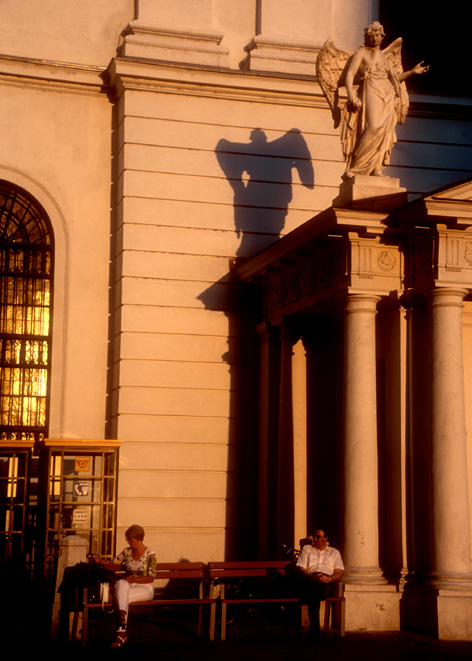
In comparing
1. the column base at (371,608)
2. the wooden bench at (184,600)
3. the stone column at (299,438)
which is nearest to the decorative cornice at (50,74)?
the stone column at (299,438)

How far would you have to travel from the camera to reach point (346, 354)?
15.8 m

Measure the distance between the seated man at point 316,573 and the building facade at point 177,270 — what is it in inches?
87.3

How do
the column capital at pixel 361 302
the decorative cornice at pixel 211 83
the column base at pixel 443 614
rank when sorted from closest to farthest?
the column base at pixel 443 614
the column capital at pixel 361 302
the decorative cornice at pixel 211 83

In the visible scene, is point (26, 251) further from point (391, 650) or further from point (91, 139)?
point (391, 650)

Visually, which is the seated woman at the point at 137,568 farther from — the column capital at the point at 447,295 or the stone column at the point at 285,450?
the column capital at the point at 447,295

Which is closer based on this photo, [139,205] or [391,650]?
[391,650]

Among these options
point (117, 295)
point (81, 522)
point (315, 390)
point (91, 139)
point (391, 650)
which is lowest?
point (391, 650)

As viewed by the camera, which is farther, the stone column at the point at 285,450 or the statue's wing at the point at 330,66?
the stone column at the point at 285,450

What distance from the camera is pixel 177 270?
1970 centimetres

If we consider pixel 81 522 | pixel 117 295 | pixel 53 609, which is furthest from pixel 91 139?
pixel 53 609

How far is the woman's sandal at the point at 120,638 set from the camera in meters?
12.9

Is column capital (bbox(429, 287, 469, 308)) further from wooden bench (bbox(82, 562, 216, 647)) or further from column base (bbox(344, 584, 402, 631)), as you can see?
wooden bench (bbox(82, 562, 216, 647))

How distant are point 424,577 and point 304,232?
17.3ft

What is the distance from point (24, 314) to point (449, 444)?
915cm
